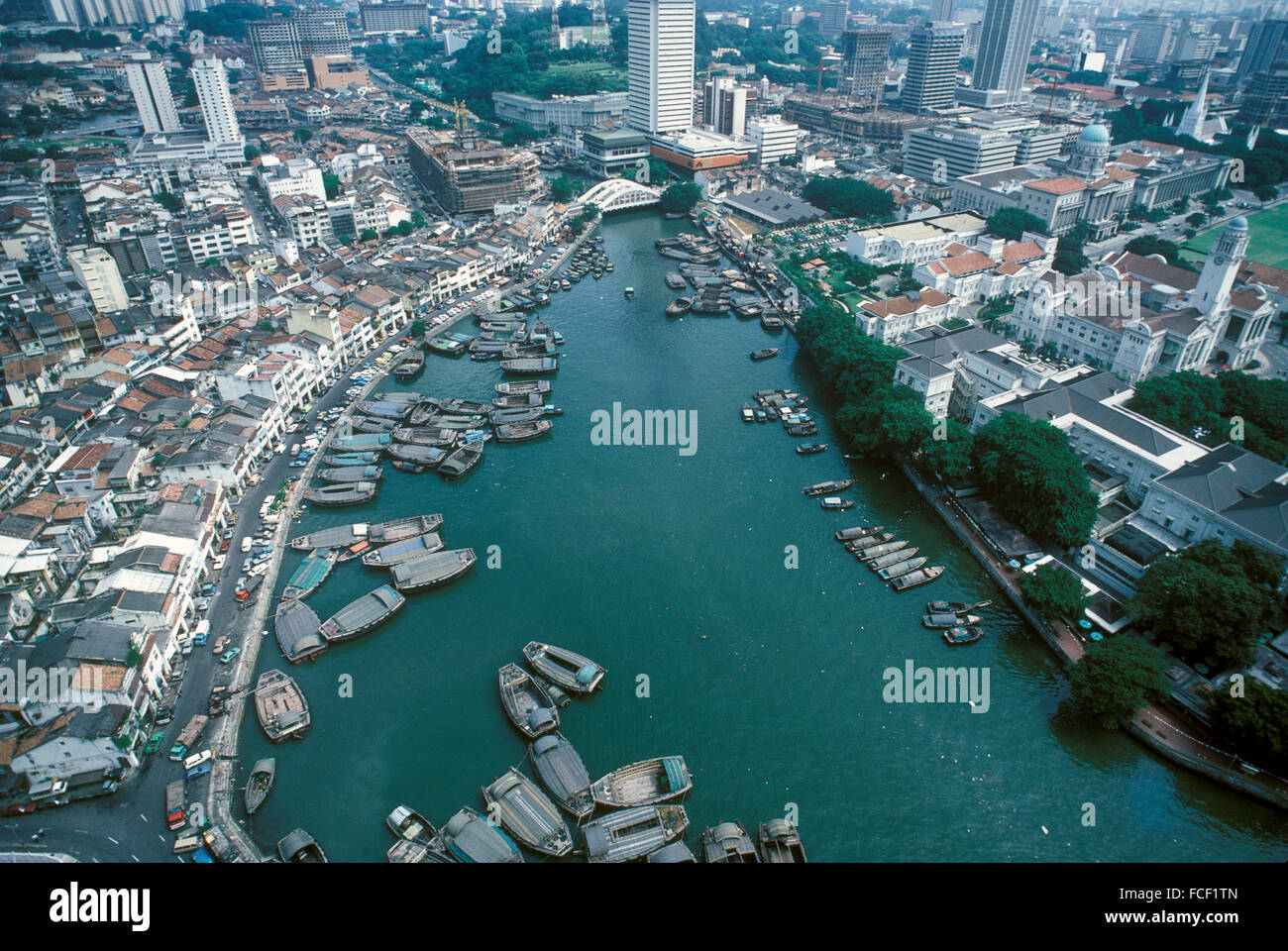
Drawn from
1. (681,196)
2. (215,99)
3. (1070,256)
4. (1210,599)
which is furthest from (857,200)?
(215,99)

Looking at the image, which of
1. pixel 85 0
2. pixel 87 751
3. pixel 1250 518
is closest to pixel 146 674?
pixel 87 751

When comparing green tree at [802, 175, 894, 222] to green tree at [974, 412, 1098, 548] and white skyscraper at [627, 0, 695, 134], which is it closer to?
white skyscraper at [627, 0, 695, 134]

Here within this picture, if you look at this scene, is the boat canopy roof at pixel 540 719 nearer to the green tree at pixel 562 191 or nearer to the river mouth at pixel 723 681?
the river mouth at pixel 723 681

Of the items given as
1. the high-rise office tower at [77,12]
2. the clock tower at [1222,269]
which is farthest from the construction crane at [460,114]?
the high-rise office tower at [77,12]

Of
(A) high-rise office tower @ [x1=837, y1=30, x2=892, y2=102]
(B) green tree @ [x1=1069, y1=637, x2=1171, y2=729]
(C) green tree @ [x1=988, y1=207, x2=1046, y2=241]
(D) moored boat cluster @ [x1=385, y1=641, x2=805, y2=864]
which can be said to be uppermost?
(A) high-rise office tower @ [x1=837, y1=30, x2=892, y2=102]

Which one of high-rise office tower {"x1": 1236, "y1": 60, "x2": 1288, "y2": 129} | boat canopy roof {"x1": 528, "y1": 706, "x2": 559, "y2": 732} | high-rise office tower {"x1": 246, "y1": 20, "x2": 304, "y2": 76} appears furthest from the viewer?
high-rise office tower {"x1": 246, "y1": 20, "x2": 304, "y2": 76}

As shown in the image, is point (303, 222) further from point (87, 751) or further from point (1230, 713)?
point (1230, 713)

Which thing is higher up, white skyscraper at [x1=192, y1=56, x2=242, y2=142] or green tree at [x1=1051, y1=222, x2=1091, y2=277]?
white skyscraper at [x1=192, y1=56, x2=242, y2=142]

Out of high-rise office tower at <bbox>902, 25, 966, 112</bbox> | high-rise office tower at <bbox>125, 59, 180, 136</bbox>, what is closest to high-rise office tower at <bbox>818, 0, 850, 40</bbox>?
high-rise office tower at <bbox>902, 25, 966, 112</bbox>
